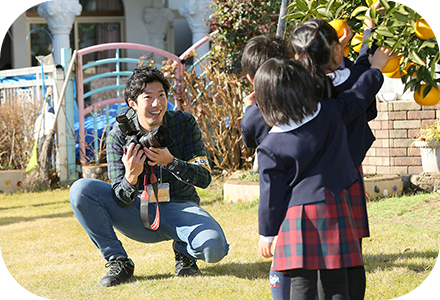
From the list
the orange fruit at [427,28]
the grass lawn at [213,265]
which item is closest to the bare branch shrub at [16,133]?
the grass lawn at [213,265]

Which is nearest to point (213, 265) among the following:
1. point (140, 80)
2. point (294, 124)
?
point (140, 80)

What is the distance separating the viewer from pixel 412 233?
3777 millimetres

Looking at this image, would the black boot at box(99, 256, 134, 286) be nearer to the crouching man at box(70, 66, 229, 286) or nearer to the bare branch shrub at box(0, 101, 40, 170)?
the crouching man at box(70, 66, 229, 286)

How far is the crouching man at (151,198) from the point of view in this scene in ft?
9.29

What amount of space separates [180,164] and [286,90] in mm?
1103

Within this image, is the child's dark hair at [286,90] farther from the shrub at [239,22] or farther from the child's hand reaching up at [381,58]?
the shrub at [239,22]

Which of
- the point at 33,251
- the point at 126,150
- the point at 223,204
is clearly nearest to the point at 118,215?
the point at 126,150

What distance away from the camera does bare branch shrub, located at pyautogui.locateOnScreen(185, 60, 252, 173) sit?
6754mm

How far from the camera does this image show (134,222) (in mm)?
2961

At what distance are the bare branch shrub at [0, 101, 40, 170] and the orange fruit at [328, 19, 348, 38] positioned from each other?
5.84 meters

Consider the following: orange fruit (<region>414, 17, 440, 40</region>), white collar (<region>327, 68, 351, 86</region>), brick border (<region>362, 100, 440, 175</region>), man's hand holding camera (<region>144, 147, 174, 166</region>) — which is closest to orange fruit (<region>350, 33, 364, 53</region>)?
white collar (<region>327, 68, 351, 86</region>)

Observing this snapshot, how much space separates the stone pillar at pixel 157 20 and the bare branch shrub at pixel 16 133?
5237 mm

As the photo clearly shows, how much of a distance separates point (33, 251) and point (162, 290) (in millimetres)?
1522

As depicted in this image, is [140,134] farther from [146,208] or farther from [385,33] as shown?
[385,33]
